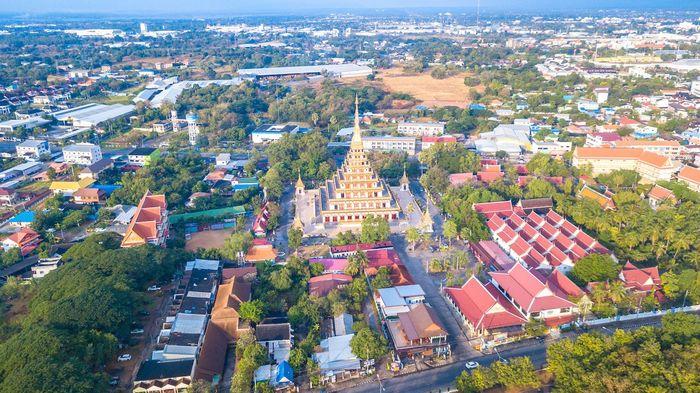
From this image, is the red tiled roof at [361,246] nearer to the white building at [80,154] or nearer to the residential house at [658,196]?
the residential house at [658,196]

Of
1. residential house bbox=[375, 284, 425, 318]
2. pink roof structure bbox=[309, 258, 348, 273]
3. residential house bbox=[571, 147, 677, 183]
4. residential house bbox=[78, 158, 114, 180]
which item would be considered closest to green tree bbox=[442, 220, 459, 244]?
residential house bbox=[375, 284, 425, 318]

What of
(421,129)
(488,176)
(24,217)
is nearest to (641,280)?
(488,176)

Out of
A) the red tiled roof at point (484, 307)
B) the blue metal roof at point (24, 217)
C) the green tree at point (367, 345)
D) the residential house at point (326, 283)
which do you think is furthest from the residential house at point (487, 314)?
the blue metal roof at point (24, 217)

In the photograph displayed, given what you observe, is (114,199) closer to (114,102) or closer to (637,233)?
(637,233)

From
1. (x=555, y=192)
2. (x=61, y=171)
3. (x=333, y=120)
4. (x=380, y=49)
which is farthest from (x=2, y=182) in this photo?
(x=380, y=49)

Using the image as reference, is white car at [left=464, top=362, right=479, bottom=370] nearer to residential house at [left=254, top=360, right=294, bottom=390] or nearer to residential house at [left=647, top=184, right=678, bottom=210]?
residential house at [left=254, top=360, right=294, bottom=390]

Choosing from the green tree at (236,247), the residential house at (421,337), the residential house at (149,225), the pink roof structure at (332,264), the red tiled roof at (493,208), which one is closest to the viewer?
the residential house at (421,337)
